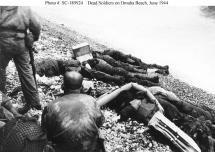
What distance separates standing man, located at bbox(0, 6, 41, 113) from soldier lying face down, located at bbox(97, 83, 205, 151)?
72cm

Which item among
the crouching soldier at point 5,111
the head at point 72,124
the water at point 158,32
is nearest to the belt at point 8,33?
the crouching soldier at point 5,111

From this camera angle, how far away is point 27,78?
334cm

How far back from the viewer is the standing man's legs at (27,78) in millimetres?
3303

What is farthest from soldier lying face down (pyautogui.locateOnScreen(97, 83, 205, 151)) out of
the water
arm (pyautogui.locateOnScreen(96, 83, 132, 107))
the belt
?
the water

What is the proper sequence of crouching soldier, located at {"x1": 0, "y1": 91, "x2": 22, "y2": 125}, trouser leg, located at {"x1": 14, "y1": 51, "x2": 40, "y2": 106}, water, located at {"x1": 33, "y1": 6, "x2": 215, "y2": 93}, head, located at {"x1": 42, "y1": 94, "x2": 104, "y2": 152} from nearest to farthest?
head, located at {"x1": 42, "y1": 94, "x2": 104, "y2": 152} → crouching soldier, located at {"x1": 0, "y1": 91, "x2": 22, "y2": 125} → trouser leg, located at {"x1": 14, "y1": 51, "x2": 40, "y2": 106} → water, located at {"x1": 33, "y1": 6, "x2": 215, "y2": 93}

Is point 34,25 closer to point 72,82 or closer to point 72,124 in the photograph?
point 72,82

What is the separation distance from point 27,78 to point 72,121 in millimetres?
1340

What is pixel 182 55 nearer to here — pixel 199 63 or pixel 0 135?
pixel 199 63

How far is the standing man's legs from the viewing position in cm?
330

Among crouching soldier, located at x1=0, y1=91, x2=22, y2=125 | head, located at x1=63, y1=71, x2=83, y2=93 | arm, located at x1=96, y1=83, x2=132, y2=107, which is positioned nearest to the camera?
head, located at x1=63, y1=71, x2=83, y2=93

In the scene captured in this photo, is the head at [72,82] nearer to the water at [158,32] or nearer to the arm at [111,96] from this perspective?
the arm at [111,96]

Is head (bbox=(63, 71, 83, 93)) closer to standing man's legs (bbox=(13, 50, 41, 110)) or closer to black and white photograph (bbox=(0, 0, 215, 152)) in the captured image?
black and white photograph (bbox=(0, 0, 215, 152))

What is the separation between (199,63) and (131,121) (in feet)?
26.8

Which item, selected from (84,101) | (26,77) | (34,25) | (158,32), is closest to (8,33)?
(34,25)
